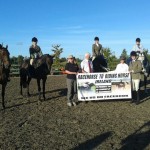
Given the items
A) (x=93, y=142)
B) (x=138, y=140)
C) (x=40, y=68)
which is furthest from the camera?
(x=40, y=68)

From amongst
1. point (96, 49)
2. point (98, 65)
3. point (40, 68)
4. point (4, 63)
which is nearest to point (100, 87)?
point (98, 65)

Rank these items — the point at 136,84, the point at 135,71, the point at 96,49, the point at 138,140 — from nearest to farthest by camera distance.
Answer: the point at 138,140, the point at 135,71, the point at 136,84, the point at 96,49

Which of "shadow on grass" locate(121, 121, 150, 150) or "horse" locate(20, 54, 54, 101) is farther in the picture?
"horse" locate(20, 54, 54, 101)

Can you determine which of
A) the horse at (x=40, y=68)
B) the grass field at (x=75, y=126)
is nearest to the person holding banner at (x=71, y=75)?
the grass field at (x=75, y=126)

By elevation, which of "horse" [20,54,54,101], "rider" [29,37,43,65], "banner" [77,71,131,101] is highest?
"rider" [29,37,43,65]

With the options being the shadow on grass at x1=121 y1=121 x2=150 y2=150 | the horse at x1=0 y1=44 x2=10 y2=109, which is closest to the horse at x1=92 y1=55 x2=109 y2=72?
the horse at x1=0 y1=44 x2=10 y2=109

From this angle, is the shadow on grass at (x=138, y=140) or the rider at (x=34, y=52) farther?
the rider at (x=34, y=52)

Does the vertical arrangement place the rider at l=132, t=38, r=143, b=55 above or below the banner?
above

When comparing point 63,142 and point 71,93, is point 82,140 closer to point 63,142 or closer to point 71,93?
point 63,142

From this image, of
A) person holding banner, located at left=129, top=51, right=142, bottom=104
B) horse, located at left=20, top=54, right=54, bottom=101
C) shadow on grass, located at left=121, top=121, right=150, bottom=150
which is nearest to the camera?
shadow on grass, located at left=121, top=121, right=150, bottom=150

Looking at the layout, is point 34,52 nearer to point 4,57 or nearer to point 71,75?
point 71,75

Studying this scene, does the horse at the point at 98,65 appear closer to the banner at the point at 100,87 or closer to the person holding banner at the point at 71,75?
the banner at the point at 100,87

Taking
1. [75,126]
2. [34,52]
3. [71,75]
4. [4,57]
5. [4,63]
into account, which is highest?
[34,52]

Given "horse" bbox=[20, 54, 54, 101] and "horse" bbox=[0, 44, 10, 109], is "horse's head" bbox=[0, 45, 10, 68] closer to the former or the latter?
"horse" bbox=[0, 44, 10, 109]
